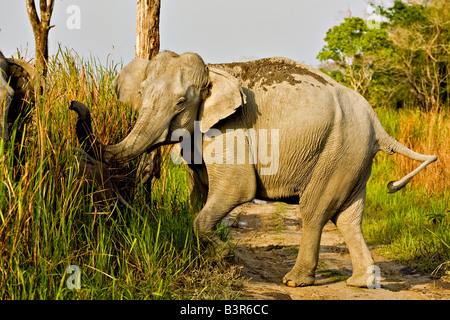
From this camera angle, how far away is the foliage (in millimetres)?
22719

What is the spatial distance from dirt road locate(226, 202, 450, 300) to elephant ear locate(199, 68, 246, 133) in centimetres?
113

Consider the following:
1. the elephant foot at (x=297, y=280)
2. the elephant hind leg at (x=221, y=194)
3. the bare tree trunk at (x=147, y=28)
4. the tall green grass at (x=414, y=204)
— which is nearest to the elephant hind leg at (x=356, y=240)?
the elephant foot at (x=297, y=280)

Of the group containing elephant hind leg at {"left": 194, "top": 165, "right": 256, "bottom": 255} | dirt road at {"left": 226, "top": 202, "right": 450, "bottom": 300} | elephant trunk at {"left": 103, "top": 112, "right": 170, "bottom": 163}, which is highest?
elephant trunk at {"left": 103, "top": 112, "right": 170, "bottom": 163}

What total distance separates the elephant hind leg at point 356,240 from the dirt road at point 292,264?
13 cm

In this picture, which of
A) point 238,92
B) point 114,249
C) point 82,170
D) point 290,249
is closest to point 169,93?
point 238,92

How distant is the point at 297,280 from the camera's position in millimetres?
4816

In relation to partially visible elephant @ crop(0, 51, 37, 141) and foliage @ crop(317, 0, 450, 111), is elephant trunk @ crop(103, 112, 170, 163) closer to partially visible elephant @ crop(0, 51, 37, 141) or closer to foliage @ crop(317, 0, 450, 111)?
partially visible elephant @ crop(0, 51, 37, 141)

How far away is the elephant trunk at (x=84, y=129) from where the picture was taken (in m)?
4.34

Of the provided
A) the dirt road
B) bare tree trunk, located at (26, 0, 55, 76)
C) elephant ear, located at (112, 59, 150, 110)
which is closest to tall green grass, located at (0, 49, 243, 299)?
elephant ear, located at (112, 59, 150, 110)

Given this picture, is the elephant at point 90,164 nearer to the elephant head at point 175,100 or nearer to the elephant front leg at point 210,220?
the elephant head at point 175,100

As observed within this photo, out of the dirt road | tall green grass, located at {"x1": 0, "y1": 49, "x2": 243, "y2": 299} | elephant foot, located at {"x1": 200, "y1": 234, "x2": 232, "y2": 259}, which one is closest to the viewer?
tall green grass, located at {"x1": 0, "y1": 49, "x2": 243, "y2": 299}

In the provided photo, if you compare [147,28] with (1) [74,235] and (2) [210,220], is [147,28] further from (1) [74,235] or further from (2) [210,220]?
(1) [74,235]

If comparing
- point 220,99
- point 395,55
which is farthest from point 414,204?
point 395,55
